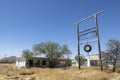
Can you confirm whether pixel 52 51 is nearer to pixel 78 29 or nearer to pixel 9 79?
pixel 78 29

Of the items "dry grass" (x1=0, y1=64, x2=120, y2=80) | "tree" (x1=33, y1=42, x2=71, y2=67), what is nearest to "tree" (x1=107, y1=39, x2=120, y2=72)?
"dry grass" (x1=0, y1=64, x2=120, y2=80)

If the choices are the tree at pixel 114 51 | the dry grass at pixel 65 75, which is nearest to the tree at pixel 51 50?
the tree at pixel 114 51

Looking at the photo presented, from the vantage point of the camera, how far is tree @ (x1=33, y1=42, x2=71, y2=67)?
4981 cm

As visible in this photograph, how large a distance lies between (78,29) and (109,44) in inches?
410

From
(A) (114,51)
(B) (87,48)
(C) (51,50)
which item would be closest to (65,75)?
(B) (87,48)

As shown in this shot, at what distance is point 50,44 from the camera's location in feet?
164

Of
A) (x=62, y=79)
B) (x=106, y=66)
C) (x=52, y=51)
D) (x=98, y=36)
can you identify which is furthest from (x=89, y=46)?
(x=52, y=51)

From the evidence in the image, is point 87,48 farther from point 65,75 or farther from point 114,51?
point 114,51

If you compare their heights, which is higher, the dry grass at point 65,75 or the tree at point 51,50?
the tree at point 51,50

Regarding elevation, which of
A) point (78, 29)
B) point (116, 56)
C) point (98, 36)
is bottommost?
point (116, 56)

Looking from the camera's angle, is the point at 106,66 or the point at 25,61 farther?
the point at 25,61

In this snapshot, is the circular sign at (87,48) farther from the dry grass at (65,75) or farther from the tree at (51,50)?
the tree at (51,50)

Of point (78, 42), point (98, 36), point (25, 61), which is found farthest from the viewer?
point (25, 61)

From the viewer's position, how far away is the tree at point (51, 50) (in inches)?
1961
